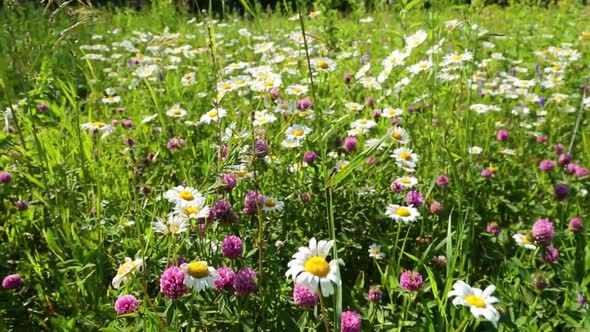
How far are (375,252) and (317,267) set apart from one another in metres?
0.61

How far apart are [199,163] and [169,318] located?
1049mm

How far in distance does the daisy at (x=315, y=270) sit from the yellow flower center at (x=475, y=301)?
Result: 34cm

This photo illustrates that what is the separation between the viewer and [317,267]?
36.7 inches

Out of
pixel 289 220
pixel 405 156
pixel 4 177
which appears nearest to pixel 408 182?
pixel 405 156

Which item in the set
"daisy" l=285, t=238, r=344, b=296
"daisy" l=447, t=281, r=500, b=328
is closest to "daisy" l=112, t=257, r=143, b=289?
"daisy" l=285, t=238, r=344, b=296

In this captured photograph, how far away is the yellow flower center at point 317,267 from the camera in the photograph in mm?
927

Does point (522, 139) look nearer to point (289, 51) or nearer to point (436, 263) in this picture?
point (436, 263)

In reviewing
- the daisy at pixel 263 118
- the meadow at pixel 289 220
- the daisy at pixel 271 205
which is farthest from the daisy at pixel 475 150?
the daisy at pixel 271 205

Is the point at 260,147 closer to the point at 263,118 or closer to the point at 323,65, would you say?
the point at 263,118

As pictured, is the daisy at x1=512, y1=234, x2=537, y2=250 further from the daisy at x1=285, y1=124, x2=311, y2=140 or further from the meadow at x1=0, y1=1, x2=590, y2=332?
the daisy at x1=285, y1=124, x2=311, y2=140

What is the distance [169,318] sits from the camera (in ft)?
3.45

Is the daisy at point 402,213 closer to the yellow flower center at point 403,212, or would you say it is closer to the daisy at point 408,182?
the yellow flower center at point 403,212

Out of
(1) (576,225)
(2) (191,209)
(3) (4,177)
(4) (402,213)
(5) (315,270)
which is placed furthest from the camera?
(3) (4,177)

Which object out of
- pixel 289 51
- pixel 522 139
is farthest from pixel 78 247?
pixel 289 51
